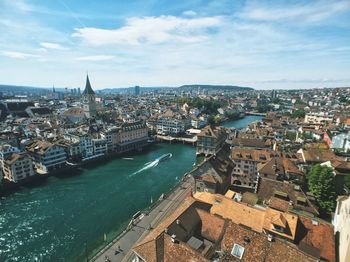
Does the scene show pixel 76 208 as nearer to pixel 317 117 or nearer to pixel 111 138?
pixel 111 138

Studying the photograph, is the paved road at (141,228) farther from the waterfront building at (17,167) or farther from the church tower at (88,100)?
the church tower at (88,100)

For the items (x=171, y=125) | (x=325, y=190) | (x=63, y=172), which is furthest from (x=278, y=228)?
(x=171, y=125)

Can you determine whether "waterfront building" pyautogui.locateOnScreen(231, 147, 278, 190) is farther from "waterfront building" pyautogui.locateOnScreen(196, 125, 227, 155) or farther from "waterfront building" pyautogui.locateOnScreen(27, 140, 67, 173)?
"waterfront building" pyautogui.locateOnScreen(27, 140, 67, 173)

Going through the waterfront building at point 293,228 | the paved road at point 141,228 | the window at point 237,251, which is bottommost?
the paved road at point 141,228

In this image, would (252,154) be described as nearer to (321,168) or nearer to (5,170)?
(321,168)

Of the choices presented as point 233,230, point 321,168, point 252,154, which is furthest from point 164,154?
point 233,230

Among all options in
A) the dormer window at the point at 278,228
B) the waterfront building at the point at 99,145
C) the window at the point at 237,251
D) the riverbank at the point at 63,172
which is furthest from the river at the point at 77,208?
the dormer window at the point at 278,228
